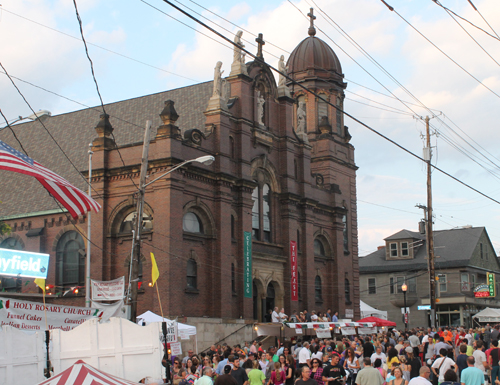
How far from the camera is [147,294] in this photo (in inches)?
1357

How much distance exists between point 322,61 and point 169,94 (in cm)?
1337

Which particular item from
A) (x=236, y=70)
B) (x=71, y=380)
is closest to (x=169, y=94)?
(x=236, y=70)

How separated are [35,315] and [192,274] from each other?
22.4 metres

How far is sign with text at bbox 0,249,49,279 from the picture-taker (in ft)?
53.5

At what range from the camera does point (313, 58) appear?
51.9m

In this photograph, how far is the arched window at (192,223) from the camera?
118 feet

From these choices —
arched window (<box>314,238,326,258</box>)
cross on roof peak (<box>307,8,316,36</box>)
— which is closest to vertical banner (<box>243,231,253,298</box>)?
arched window (<box>314,238,326,258</box>)

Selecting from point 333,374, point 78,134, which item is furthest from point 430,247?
point 333,374

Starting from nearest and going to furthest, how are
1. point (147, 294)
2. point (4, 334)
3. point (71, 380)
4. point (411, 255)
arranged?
point (71, 380) < point (4, 334) < point (147, 294) < point (411, 255)

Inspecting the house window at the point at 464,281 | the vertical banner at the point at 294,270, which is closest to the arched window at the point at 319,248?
the vertical banner at the point at 294,270

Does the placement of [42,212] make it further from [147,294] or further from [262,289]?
[262,289]

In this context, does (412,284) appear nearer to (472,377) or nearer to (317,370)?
(317,370)

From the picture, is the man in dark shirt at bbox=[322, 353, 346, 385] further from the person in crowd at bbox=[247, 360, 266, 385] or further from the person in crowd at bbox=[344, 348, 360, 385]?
the person in crowd at bbox=[344, 348, 360, 385]

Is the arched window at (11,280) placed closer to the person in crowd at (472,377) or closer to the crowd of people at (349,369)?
the crowd of people at (349,369)
